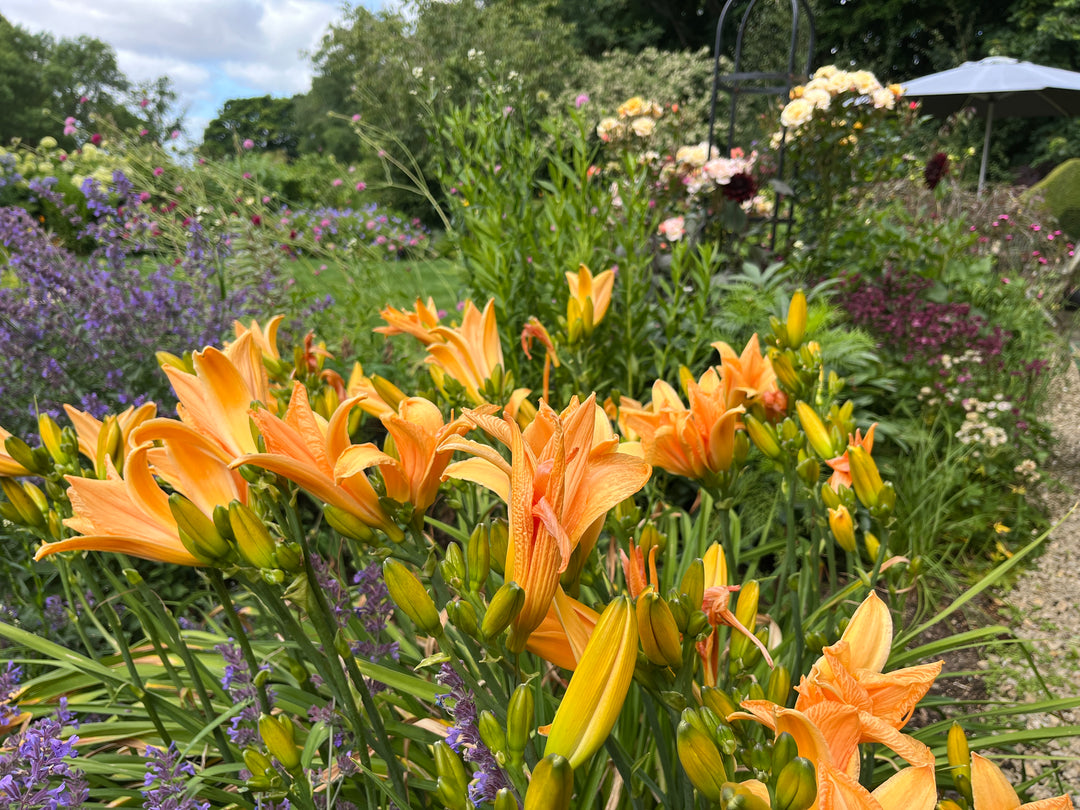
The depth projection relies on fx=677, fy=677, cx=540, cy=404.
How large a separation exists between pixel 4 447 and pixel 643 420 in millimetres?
986

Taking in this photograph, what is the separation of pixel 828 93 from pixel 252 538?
4510 millimetres

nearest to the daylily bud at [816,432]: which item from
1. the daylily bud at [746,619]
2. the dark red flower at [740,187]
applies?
the daylily bud at [746,619]

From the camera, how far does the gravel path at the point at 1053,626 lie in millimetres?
1985

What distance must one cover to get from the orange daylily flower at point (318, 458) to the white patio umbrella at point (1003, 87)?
9749 millimetres

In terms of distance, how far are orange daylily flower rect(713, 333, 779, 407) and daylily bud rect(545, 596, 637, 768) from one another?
0.70m

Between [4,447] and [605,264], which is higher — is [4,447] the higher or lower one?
the lower one

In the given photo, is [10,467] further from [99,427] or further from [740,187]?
[740,187]

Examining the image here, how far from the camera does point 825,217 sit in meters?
4.47

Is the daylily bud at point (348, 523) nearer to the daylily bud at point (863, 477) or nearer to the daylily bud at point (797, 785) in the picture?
the daylily bud at point (797, 785)

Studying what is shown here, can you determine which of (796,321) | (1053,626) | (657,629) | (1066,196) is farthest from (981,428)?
(1066,196)

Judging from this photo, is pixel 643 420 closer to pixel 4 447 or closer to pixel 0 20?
pixel 4 447

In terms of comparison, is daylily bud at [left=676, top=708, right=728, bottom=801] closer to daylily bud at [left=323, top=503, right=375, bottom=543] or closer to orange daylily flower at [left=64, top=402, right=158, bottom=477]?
daylily bud at [left=323, top=503, right=375, bottom=543]

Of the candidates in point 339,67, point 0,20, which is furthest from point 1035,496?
point 0,20

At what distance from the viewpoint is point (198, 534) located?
752 mm
